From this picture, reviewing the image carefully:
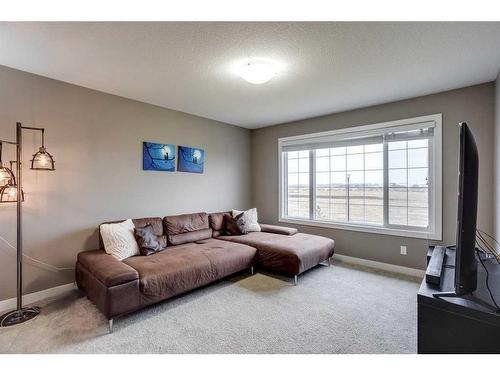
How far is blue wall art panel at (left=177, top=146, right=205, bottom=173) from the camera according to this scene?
13.3 feet

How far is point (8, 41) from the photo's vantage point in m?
2.06

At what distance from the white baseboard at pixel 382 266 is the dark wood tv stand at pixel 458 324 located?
2.41m

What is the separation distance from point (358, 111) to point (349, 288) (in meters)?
2.63

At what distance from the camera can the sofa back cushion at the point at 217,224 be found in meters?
4.15

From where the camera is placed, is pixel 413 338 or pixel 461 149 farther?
pixel 413 338

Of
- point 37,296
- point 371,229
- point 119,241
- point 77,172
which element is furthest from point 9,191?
point 371,229

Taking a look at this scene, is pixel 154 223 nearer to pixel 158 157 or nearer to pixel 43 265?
pixel 158 157

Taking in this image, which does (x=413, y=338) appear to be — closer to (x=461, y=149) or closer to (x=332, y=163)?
(x=461, y=149)

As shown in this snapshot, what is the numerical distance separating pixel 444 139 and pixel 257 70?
260cm

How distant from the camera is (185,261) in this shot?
2719 mm

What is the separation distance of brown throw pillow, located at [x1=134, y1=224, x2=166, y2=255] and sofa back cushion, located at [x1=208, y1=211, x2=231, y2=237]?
1.12m

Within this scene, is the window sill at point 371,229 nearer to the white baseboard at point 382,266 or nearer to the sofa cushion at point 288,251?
the white baseboard at point 382,266

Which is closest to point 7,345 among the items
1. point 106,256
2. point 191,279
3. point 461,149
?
point 106,256

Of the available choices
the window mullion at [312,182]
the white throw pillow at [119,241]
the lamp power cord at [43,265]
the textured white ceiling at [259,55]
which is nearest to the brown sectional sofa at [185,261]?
the white throw pillow at [119,241]
